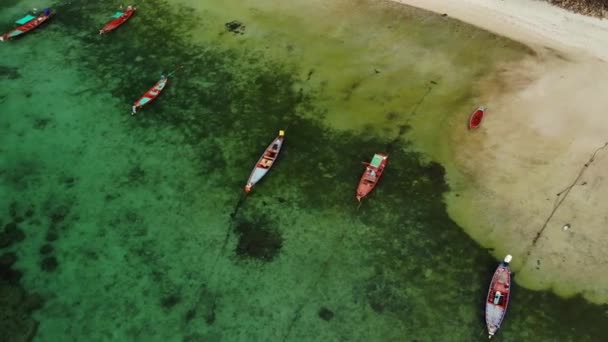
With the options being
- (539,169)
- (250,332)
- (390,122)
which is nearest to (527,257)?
(539,169)

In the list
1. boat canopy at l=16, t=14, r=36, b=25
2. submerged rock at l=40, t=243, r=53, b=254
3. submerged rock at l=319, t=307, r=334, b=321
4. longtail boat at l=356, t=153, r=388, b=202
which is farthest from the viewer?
boat canopy at l=16, t=14, r=36, b=25

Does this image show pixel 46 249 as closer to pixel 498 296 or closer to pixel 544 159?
pixel 498 296

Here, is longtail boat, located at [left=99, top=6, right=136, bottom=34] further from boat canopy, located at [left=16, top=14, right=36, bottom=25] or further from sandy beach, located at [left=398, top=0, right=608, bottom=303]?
sandy beach, located at [left=398, top=0, right=608, bottom=303]

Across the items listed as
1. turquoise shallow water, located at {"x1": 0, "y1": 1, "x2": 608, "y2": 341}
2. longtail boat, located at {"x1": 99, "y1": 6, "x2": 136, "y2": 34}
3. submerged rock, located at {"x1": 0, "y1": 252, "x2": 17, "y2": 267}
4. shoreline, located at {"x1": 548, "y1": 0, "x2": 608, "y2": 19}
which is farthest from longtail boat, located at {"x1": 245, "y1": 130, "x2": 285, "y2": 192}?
shoreline, located at {"x1": 548, "y1": 0, "x2": 608, "y2": 19}

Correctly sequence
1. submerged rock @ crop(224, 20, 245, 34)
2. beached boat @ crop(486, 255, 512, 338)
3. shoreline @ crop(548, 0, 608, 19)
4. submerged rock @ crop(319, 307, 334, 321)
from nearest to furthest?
beached boat @ crop(486, 255, 512, 338) < submerged rock @ crop(319, 307, 334, 321) < shoreline @ crop(548, 0, 608, 19) < submerged rock @ crop(224, 20, 245, 34)

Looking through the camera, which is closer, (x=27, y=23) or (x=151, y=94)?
(x=151, y=94)

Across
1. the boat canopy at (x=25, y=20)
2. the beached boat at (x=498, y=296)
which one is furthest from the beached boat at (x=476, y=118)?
the boat canopy at (x=25, y=20)

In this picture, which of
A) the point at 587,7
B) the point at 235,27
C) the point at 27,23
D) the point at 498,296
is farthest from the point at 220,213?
the point at 587,7
